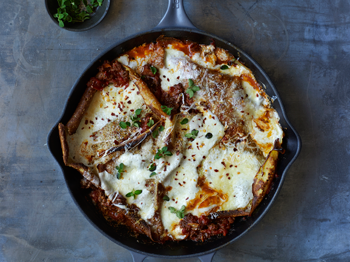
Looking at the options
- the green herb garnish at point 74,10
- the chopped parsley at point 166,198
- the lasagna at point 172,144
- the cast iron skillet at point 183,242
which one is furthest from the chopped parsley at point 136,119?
the green herb garnish at point 74,10

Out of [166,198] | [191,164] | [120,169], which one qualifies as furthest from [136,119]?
[166,198]

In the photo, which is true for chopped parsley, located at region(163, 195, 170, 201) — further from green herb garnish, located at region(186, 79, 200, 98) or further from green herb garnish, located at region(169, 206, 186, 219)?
green herb garnish, located at region(186, 79, 200, 98)

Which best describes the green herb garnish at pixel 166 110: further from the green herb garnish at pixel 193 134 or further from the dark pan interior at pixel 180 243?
the dark pan interior at pixel 180 243

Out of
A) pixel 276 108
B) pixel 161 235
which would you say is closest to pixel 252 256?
pixel 161 235

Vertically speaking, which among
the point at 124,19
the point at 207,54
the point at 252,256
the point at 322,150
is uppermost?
the point at 124,19

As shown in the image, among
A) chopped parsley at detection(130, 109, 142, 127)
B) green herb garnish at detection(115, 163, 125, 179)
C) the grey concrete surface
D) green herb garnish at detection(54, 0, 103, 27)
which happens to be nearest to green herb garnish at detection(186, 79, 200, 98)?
chopped parsley at detection(130, 109, 142, 127)

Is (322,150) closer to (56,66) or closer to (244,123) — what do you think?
(244,123)
